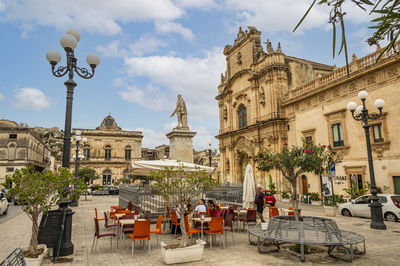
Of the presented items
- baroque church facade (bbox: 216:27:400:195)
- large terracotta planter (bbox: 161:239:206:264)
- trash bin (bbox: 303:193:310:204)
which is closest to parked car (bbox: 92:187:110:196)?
baroque church facade (bbox: 216:27:400:195)

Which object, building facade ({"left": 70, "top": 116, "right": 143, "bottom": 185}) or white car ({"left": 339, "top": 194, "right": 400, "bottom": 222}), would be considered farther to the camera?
building facade ({"left": 70, "top": 116, "right": 143, "bottom": 185})

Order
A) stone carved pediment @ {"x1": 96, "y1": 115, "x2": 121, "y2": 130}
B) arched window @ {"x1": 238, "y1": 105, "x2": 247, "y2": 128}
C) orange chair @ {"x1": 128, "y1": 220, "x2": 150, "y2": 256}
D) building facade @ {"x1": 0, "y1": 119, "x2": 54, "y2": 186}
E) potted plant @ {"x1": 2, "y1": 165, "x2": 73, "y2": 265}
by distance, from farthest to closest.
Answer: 1. stone carved pediment @ {"x1": 96, "y1": 115, "x2": 121, "y2": 130}
2. building facade @ {"x1": 0, "y1": 119, "x2": 54, "y2": 186}
3. arched window @ {"x1": 238, "y1": 105, "x2": 247, "y2": 128}
4. orange chair @ {"x1": 128, "y1": 220, "x2": 150, "y2": 256}
5. potted plant @ {"x1": 2, "y1": 165, "x2": 73, "y2": 265}

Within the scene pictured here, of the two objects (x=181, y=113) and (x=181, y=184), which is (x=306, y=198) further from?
(x=181, y=184)

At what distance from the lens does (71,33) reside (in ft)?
24.4

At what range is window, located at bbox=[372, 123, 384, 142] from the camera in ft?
49.8

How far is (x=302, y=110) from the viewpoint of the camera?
2150 centimetres

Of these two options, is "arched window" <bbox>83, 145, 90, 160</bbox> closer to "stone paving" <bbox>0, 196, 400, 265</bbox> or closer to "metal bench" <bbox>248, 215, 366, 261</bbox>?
"stone paving" <bbox>0, 196, 400, 265</bbox>

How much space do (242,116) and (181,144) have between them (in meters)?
12.5

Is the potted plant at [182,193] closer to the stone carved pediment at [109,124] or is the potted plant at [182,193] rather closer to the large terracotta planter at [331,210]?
the large terracotta planter at [331,210]

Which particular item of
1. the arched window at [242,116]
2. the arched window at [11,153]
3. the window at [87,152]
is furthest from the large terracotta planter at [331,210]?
the window at [87,152]

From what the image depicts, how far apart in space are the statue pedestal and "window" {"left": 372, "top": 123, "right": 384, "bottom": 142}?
11.5 metres

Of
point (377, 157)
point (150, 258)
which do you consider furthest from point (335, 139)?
point (150, 258)

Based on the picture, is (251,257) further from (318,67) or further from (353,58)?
(318,67)

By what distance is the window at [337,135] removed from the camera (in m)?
17.9
